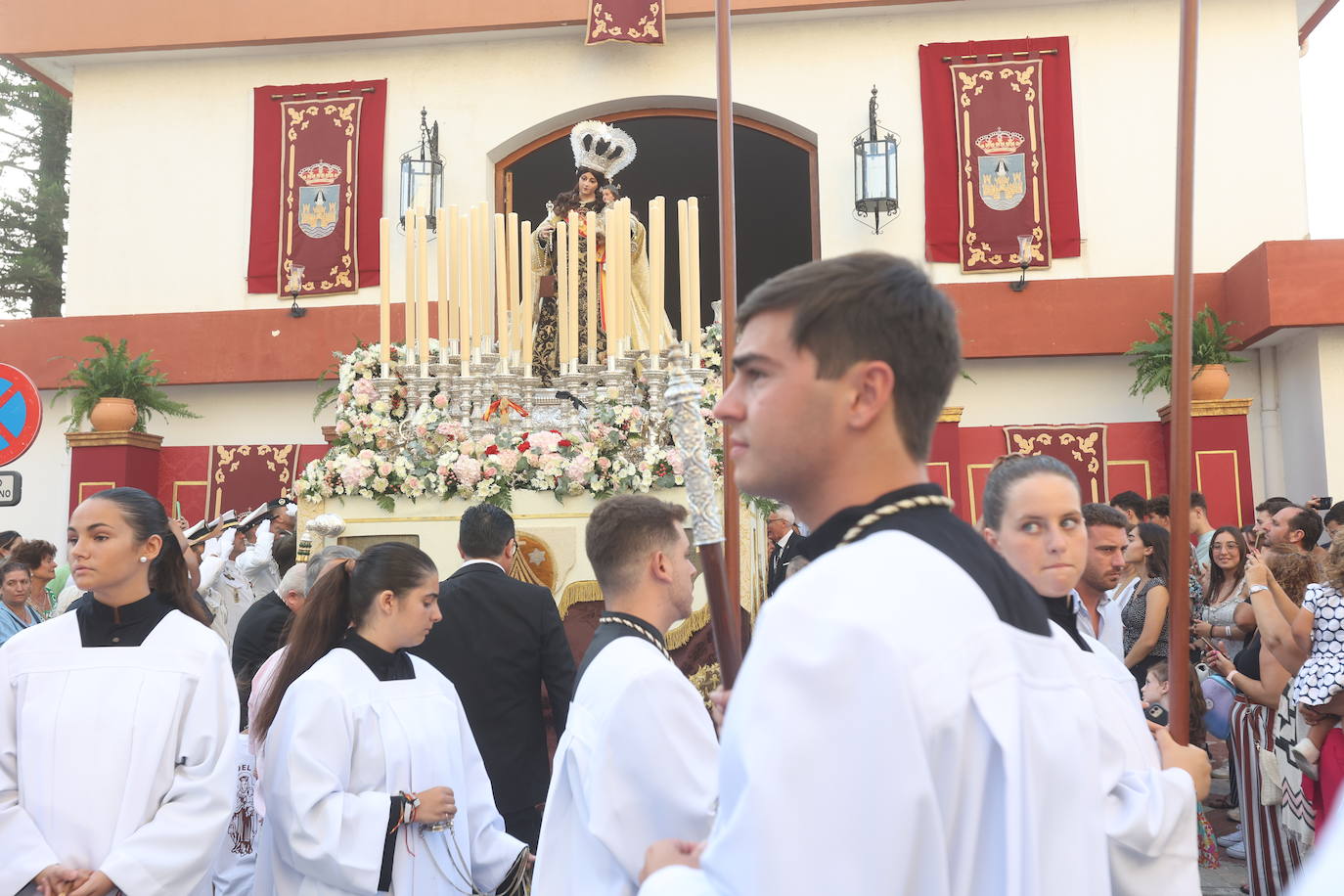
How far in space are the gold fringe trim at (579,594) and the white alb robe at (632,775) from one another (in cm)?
343

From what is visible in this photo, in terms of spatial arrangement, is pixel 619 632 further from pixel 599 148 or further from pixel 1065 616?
pixel 599 148

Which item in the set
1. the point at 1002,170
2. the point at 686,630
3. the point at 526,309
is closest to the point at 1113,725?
the point at 686,630

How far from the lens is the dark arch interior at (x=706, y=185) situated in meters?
15.9

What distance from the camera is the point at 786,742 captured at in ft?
4.14

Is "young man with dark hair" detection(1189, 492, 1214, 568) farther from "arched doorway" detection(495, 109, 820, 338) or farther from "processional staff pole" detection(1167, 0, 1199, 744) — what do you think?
"arched doorway" detection(495, 109, 820, 338)

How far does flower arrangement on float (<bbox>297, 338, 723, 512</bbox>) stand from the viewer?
6223 mm

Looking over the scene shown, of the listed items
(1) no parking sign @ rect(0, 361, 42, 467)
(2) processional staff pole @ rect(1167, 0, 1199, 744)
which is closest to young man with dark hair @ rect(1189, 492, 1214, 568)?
(2) processional staff pole @ rect(1167, 0, 1199, 744)

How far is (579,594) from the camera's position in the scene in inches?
240

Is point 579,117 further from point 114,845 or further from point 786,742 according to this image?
point 786,742

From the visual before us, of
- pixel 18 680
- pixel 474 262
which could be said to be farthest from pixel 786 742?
pixel 474 262

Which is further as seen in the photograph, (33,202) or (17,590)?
(33,202)

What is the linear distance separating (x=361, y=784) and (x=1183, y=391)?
8.09 feet

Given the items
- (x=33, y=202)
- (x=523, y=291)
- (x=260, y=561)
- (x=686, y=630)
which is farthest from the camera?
(x=33, y=202)

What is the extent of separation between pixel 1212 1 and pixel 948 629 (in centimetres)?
1336
